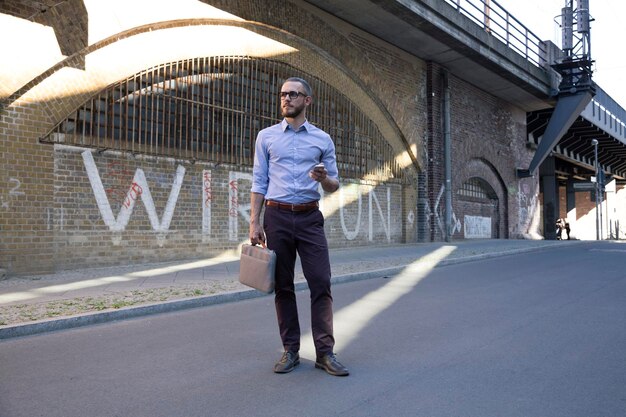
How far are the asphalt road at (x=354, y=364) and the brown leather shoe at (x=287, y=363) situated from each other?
8 cm

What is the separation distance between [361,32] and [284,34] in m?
3.64

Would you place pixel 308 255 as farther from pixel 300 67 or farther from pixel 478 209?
pixel 478 209

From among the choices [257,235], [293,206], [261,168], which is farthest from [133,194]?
[293,206]

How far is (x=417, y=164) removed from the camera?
18922mm

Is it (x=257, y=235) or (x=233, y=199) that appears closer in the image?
(x=257, y=235)

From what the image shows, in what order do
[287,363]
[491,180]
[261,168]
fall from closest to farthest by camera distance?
1. [287,363]
2. [261,168]
3. [491,180]

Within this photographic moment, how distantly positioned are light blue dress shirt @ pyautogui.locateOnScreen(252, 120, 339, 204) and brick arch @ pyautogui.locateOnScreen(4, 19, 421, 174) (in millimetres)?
6873

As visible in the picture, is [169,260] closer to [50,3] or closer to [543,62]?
[50,3]

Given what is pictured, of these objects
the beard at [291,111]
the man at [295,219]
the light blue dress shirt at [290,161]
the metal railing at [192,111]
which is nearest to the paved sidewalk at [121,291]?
the metal railing at [192,111]

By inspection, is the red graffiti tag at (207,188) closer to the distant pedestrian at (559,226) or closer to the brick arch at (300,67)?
the brick arch at (300,67)

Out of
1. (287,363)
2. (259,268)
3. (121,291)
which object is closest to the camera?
(259,268)

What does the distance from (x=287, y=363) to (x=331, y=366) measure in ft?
1.04

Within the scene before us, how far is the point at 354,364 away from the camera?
3900 mm

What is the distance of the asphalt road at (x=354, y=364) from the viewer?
10.0 feet
